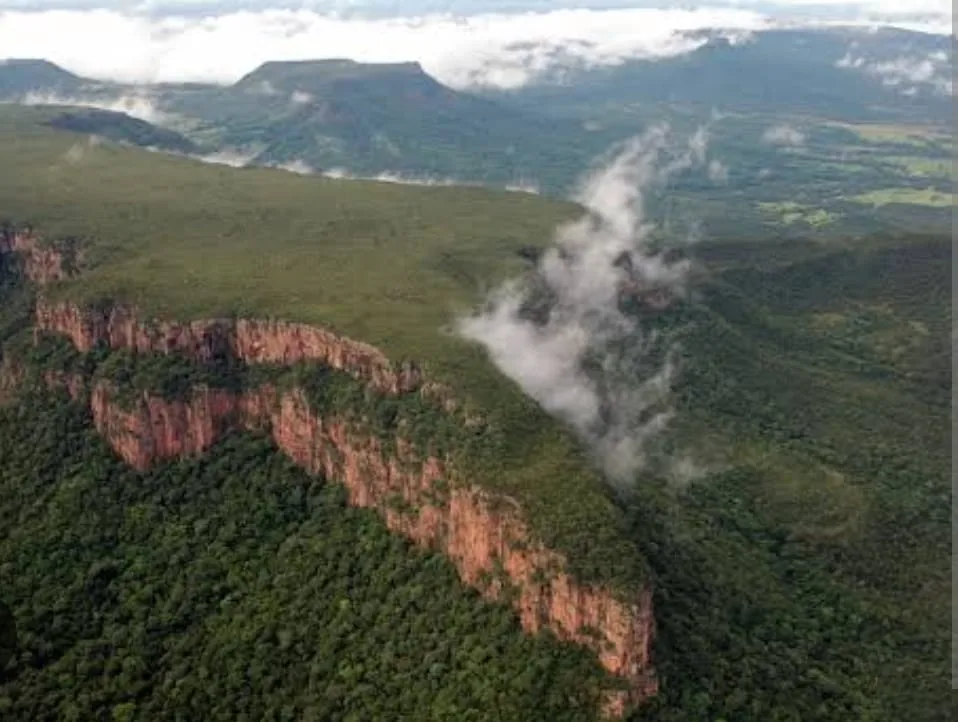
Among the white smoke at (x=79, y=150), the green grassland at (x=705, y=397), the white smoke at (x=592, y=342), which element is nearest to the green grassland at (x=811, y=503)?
the green grassland at (x=705, y=397)

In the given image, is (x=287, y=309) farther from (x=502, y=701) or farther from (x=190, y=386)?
(x=502, y=701)

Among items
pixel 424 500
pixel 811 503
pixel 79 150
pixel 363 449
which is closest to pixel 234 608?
pixel 363 449

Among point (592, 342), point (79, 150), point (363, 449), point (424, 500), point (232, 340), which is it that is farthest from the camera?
point (79, 150)

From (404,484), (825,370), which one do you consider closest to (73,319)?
(404,484)

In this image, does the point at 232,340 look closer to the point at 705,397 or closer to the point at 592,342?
the point at 592,342

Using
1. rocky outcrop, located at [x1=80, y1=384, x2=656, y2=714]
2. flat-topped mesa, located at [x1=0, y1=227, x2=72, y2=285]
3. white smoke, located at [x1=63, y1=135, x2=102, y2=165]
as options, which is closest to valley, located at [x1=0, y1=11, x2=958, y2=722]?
rocky outcrop, located at [x1=80, y1=384, x2=656, y2=714]

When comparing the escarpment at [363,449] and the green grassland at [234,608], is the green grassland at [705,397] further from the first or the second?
the escarpment at [363,449]
